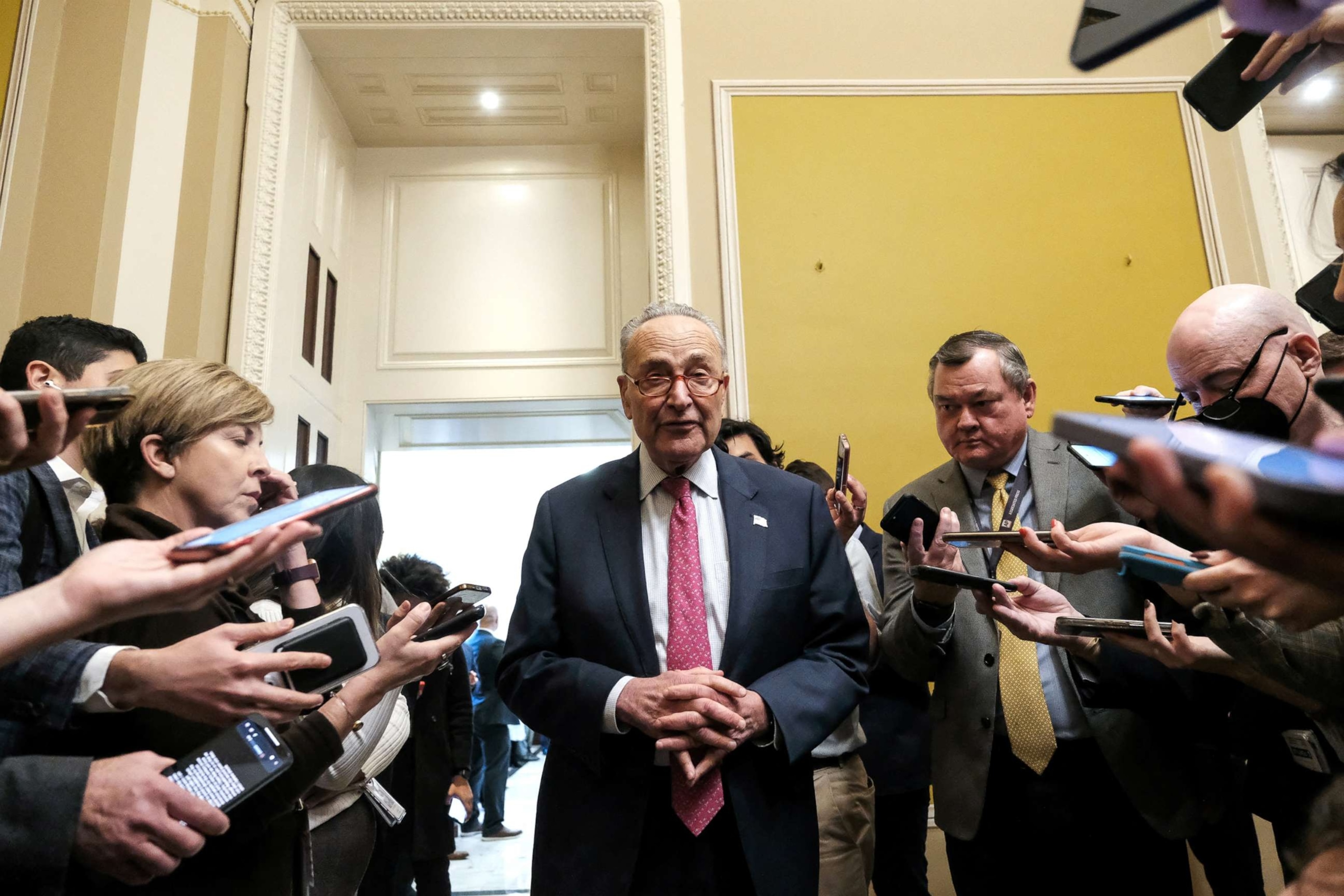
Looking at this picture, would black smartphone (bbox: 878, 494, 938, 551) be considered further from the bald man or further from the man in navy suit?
the bald man

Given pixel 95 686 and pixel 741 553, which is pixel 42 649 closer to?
pixel 95 686

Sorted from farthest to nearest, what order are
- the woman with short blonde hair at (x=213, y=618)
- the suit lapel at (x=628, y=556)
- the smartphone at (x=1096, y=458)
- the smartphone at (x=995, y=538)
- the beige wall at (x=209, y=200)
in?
the beige wall at (x=209, y=200) → the suit lapel at (x=628, y=556) → the smartphone at (x=995, y=538) → the smartphone at (x=1096, y=458) → the woman with short blonde hair at (x=213, y=618)

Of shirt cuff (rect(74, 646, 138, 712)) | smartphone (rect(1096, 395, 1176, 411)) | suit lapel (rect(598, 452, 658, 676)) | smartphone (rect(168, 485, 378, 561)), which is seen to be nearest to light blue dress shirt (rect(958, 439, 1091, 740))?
smartphone (rect(1096, 395, 1176, 411))

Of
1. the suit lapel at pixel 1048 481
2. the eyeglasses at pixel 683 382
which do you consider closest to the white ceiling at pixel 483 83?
the eyeglasses at pixel 683 382

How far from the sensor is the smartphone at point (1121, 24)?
2.06ft

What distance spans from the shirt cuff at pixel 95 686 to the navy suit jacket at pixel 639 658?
77 centimetres

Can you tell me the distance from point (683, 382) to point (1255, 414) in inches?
46.1

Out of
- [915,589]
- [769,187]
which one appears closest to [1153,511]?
[915,589]

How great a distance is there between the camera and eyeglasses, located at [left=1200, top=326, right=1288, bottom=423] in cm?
187

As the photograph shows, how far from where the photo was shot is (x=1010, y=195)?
15.5 ft

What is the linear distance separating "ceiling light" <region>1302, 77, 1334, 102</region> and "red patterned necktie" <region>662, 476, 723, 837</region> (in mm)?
5463

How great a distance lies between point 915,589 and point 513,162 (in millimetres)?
4631

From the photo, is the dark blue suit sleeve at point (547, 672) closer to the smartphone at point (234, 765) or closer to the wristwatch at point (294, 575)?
the wristwatch at point (294, 575)

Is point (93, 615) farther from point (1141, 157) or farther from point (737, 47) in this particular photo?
point (1141, 157)
